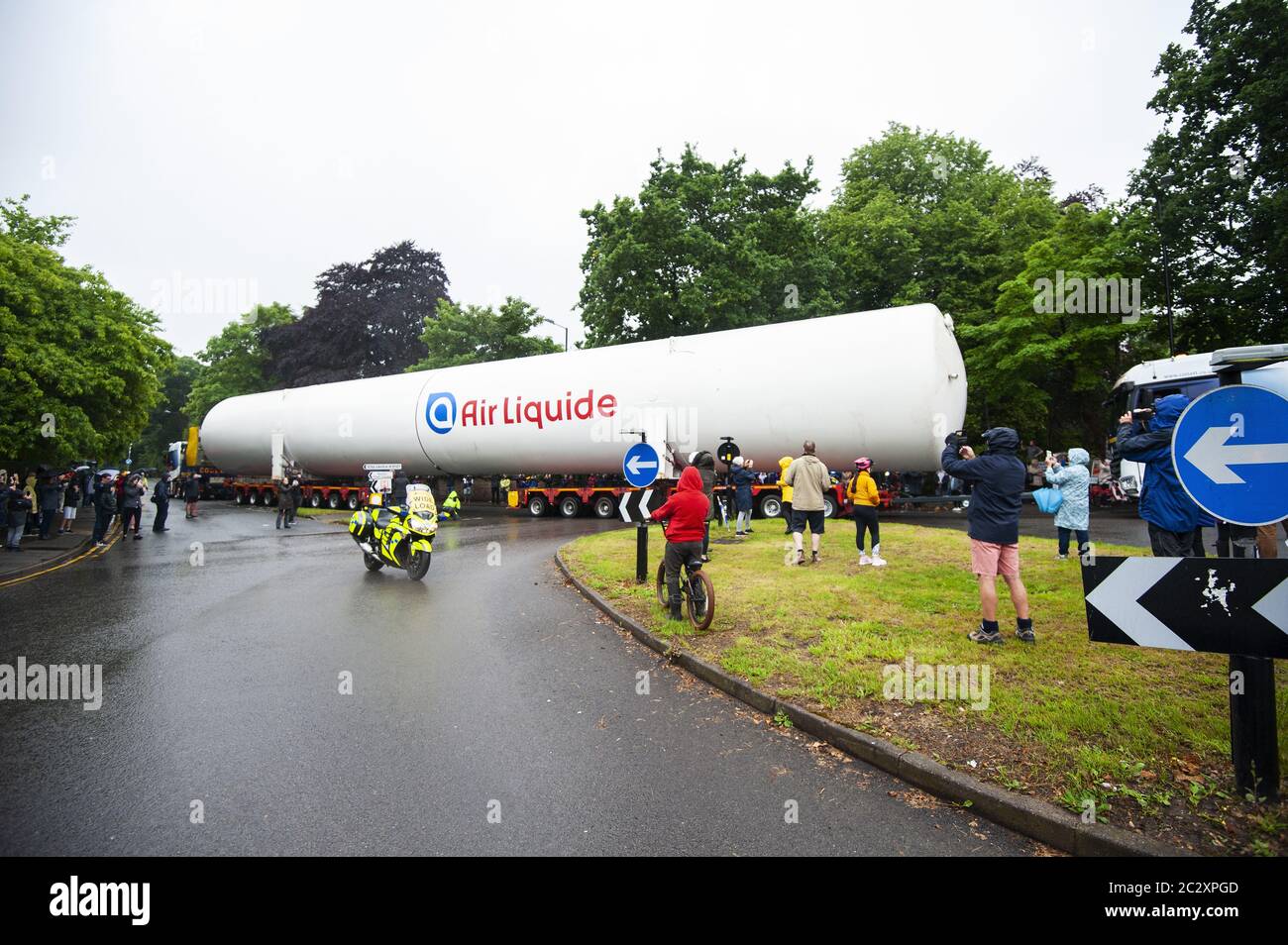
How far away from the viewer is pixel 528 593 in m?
9.05

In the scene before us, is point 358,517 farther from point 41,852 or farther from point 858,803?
point 858,803

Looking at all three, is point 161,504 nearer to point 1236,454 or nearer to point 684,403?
point 684,403

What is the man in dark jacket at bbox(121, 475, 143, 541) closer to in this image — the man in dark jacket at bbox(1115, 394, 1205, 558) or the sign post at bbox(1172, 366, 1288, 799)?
the man in dark jacket at bbox(1115, 394, 1205, 558)

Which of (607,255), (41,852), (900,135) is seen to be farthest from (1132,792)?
(900,135)

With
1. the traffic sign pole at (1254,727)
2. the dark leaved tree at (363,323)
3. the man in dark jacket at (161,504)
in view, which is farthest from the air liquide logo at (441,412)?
the dark leaved tree at (363,323)

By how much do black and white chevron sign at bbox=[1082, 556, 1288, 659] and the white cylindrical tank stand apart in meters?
12.0

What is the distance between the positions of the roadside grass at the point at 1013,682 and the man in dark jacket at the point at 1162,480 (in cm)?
94

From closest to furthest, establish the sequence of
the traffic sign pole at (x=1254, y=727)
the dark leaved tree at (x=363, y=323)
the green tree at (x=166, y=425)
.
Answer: the traffic sign pole at (x=1254, y=727) → the dark leaved tree at (x=363, y=323) → the green tree at (x=166, y=425)

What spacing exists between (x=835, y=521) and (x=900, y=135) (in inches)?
1058

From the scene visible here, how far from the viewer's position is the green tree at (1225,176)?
735 inches

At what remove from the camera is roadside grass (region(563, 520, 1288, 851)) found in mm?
3244

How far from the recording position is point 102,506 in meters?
15.5

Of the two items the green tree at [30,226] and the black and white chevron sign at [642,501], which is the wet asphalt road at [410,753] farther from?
the green tree at [30,226]

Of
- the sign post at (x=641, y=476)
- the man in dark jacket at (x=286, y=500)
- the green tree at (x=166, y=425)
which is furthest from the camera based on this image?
the green tree at (x=166, y=425)
